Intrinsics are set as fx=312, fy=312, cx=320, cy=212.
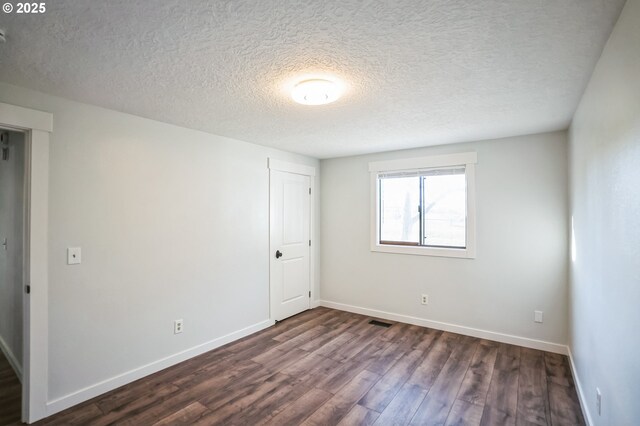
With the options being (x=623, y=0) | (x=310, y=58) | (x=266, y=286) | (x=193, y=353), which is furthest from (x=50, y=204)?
(x=623, y=0)

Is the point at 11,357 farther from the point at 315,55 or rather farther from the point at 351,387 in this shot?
the point at 315,55

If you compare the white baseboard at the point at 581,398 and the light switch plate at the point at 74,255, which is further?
the light switch plate at the point at 74,255

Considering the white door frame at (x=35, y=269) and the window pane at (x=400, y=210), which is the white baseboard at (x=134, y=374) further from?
the window pane at (x=400, y=210)

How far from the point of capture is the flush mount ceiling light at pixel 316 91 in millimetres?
2070

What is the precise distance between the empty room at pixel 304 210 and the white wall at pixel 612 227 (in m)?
0.02

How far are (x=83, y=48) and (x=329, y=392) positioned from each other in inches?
113

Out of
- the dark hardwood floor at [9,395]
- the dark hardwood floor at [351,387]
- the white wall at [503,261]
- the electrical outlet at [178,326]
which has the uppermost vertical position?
the white wall at [503,261]

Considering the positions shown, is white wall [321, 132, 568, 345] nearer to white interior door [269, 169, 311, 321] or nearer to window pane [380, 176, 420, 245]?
window pane [380, 176, 420, 245]

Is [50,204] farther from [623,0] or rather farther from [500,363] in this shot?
[500,363]

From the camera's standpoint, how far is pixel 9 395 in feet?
8.19

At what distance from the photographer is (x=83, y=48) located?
66.1 inches

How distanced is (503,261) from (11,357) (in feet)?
17.1

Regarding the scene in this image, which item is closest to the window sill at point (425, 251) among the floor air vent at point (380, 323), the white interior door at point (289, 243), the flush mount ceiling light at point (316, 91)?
the floor air vent at point (380, 323)

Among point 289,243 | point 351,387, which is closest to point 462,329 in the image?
point 351,387
